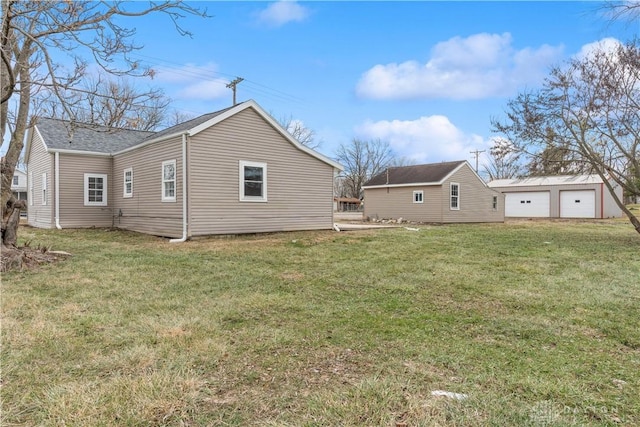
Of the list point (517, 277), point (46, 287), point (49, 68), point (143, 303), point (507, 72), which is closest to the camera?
point (143, 303)

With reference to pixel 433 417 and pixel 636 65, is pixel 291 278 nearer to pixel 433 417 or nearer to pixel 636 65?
pixel 433 417

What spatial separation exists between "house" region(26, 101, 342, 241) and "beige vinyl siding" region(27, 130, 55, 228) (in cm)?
4

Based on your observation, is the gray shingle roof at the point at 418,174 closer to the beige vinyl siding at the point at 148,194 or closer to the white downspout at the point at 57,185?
the beige vinyl siding at the point at 148,194

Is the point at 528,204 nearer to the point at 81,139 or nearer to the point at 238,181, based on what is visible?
the point at 238,181

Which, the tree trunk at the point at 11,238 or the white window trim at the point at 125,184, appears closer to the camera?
the tree trunk at the point at 11,238

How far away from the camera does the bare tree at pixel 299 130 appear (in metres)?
41.0

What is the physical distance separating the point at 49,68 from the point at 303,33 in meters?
6.65

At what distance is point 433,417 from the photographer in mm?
2184

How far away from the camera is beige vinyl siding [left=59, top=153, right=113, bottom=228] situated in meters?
14.5

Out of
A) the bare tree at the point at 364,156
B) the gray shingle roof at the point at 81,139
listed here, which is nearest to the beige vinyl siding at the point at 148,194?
the gray shingle roof at the point at 81,139

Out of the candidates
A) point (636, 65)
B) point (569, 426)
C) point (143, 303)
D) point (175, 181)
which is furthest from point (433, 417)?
point (636, 65)

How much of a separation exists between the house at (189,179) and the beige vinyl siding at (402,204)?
9.47m

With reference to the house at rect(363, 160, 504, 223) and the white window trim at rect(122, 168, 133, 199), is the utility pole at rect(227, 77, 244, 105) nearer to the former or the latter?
the house at rect(363, 160, 504, 223)

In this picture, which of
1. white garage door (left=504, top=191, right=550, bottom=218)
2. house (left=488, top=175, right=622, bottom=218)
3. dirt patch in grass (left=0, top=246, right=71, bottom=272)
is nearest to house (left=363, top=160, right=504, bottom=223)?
house (left=488, top=175, right=622, bottom=218)
